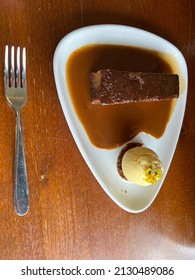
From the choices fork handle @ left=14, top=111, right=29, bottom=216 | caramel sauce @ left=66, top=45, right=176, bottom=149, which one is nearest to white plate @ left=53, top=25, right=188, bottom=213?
caramel sauce @ left=66, top=45, right=176, bottom=149

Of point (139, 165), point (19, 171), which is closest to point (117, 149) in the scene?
point (139, 165)

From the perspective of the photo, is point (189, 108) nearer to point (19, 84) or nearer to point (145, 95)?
point (145, 95)

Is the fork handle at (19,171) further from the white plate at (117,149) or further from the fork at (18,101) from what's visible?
the white plate at (117,149)

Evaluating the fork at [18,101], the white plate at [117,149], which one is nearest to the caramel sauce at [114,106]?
the white plate at [117,149]

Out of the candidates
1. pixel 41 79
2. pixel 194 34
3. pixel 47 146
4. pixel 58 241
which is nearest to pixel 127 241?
pixel 58 241

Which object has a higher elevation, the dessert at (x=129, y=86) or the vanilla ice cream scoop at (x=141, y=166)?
the dessert at (x=129, y=86)

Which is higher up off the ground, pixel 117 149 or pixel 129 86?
pixel 129 86

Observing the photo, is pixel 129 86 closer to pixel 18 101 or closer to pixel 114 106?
pixel 114 106
